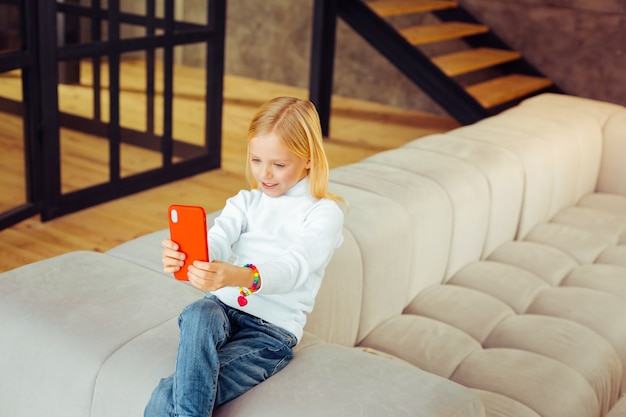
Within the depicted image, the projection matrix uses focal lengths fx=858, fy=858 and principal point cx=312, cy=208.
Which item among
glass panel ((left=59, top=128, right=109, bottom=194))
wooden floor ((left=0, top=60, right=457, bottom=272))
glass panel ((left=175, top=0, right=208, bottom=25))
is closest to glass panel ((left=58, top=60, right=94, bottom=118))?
wooden floor ((left=0, top=60, right=457, bottom=272))

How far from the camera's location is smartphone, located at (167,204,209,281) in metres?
1.62

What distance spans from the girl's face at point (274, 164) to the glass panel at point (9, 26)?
102 inches

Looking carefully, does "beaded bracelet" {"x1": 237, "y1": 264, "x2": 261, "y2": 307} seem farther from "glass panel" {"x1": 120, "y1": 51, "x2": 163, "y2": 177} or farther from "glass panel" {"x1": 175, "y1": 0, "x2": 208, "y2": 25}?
"glass panel" {"x1": 175, "y1": 0, "x2": 208, "y2": 25}

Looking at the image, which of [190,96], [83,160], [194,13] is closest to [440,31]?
[194,13]

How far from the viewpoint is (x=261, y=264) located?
172 centimetres

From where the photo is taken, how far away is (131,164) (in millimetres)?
4980

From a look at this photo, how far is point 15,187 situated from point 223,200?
1143 mm

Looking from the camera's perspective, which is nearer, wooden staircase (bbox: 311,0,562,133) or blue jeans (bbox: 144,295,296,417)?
blue jeans (bbox: 144,295,296,417)

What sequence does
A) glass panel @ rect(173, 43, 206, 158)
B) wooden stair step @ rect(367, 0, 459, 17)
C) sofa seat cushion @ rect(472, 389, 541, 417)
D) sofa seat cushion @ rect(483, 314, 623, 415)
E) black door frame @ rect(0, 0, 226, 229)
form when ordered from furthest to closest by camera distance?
wooden stair step @ rect(367, 0, 459, 17), glass panel @ rect(173, 43, 206, 158), black door frame @ rect(0, 0, 226, 229), sofa seat cushion @ rect(483, 314, 623, 415), sofa seat cushion @ rect(472, 389, 541, 417)

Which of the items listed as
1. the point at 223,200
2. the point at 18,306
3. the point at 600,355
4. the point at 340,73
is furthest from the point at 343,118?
the point at 18,306

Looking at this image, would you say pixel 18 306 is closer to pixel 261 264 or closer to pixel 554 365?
pixel 261 264

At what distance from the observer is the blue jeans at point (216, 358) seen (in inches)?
63.9

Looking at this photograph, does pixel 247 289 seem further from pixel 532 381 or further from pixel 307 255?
pixel 532 381

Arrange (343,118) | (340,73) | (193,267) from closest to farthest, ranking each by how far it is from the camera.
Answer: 1. (193,267)
2. (343,118)
3. (340,73)
